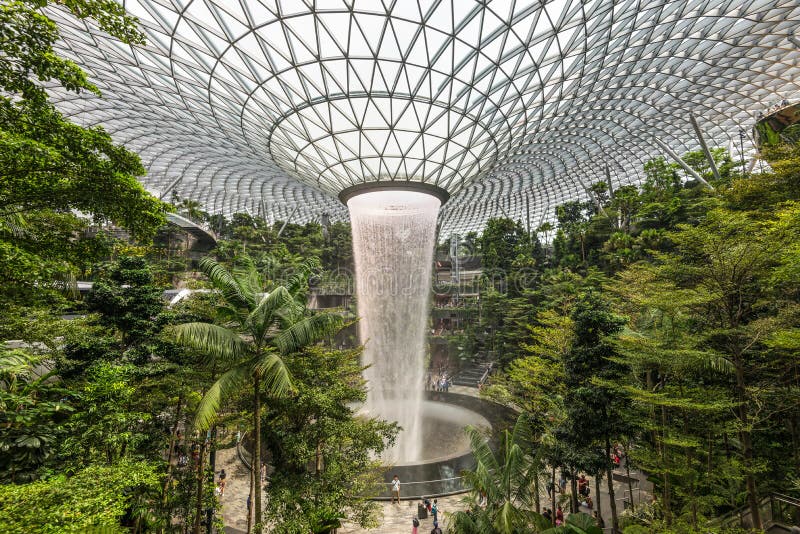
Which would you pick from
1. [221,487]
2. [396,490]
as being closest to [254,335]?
[396,490]

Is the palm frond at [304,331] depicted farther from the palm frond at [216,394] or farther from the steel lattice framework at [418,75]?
the steel lattice framework at [418,75]

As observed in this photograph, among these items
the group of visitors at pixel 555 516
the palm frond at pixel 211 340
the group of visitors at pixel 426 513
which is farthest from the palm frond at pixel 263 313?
the group of visitors at pixel 555 516

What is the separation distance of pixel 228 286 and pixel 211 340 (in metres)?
1.72

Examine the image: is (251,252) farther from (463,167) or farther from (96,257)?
(96,257)

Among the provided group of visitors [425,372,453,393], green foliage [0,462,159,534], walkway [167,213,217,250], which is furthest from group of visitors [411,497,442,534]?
walkway [167,213,217,250]

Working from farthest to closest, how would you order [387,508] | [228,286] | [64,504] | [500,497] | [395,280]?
[395,280]
[387,508]
[500,497]
[228,286]
[64,504]

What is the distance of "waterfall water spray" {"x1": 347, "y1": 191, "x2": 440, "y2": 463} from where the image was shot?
3231 cm

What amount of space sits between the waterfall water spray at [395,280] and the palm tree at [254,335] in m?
22.1

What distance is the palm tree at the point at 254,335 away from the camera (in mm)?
8547

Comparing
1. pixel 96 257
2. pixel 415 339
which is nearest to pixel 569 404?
pixel 96 257

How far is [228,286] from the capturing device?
9844 mm

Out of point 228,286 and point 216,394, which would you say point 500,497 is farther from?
point 228,286

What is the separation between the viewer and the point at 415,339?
3334 cm

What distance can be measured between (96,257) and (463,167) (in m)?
29.1
